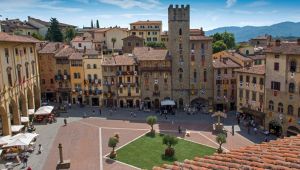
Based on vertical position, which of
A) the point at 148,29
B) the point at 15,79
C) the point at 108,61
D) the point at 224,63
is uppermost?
the point at 148,29

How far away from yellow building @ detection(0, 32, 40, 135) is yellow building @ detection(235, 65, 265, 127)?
128 ft

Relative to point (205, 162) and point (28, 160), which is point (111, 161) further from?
point (205, 162)

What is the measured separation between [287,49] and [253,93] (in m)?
10.5

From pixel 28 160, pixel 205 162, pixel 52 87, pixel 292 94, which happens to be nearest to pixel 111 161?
pixel 28 160

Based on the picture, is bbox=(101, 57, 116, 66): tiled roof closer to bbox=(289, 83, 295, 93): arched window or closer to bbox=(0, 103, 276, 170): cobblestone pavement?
bbox=(0, 103, 276, 170): cobblestone pavement

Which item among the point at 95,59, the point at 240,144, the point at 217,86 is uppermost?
the point at 95,59

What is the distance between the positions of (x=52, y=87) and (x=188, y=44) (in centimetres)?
3241

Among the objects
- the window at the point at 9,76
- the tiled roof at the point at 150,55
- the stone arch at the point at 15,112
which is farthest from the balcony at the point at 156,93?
the window at the point at 9,76

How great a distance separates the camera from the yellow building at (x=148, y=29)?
359 feet

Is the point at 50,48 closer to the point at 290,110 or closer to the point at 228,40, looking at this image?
the point at 290,110

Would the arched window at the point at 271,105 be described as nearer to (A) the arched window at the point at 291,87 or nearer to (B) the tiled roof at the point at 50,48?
(A) the arched window at the point at 291,87

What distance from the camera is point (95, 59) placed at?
205 ft

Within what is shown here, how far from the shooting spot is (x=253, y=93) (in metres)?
51.6

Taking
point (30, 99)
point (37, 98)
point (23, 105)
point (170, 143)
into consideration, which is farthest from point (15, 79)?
point (170, 143)
